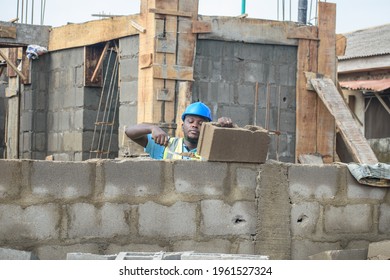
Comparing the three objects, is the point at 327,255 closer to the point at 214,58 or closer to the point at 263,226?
the point at 263,226

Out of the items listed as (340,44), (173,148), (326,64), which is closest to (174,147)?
(173,148)

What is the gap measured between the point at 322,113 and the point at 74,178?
22.1 ft

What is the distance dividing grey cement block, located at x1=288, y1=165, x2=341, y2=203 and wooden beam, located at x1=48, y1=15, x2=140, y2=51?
5.44 m

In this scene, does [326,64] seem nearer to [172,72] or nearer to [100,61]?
[172,72]

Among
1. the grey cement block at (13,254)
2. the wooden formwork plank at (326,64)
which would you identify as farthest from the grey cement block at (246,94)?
the grey cement block at (13,254)

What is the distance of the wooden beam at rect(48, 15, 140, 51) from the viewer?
1162 cm

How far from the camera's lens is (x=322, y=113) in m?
12.1

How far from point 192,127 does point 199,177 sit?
1537mm

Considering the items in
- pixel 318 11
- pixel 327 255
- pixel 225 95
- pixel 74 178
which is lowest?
pixel 327 255

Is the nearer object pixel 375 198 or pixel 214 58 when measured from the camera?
pixel 375 198

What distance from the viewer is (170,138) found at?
7.46m
